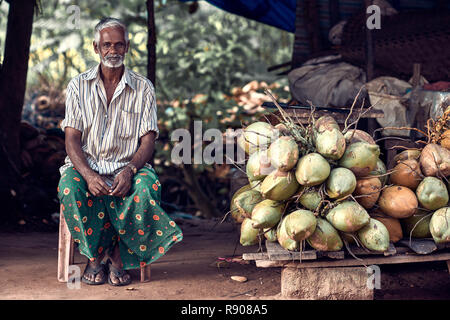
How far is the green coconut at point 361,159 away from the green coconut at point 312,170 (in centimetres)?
14

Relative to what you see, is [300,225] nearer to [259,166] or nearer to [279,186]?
[279,186]

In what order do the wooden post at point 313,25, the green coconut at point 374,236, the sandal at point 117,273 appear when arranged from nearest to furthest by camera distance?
the green coconut at point 374,236, the sandal at point 117,273, the wooden post at point 313,25

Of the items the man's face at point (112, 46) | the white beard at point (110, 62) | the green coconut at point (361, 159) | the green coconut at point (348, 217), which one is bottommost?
the green coconut at point (348, 217)

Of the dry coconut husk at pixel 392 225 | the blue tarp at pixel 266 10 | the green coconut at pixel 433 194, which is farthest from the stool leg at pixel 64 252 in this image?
the blue tarp at pixel 266 10

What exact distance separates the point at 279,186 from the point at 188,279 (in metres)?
0.90

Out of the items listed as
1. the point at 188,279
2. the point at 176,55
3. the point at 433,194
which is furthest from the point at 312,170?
the point at 176,55

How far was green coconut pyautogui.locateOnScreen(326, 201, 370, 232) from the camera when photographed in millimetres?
2680

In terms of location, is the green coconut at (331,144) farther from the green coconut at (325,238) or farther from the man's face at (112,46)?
the man's face at (112,46)

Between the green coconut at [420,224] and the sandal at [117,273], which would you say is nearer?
the green coconut at [420,224]

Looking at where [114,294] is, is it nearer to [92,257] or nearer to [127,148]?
[92,257]

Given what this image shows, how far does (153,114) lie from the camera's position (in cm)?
339

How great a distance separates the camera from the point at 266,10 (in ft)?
20.2

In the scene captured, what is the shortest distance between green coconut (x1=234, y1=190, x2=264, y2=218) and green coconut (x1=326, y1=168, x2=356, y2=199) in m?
0.48

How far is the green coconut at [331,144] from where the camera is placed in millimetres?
2752
